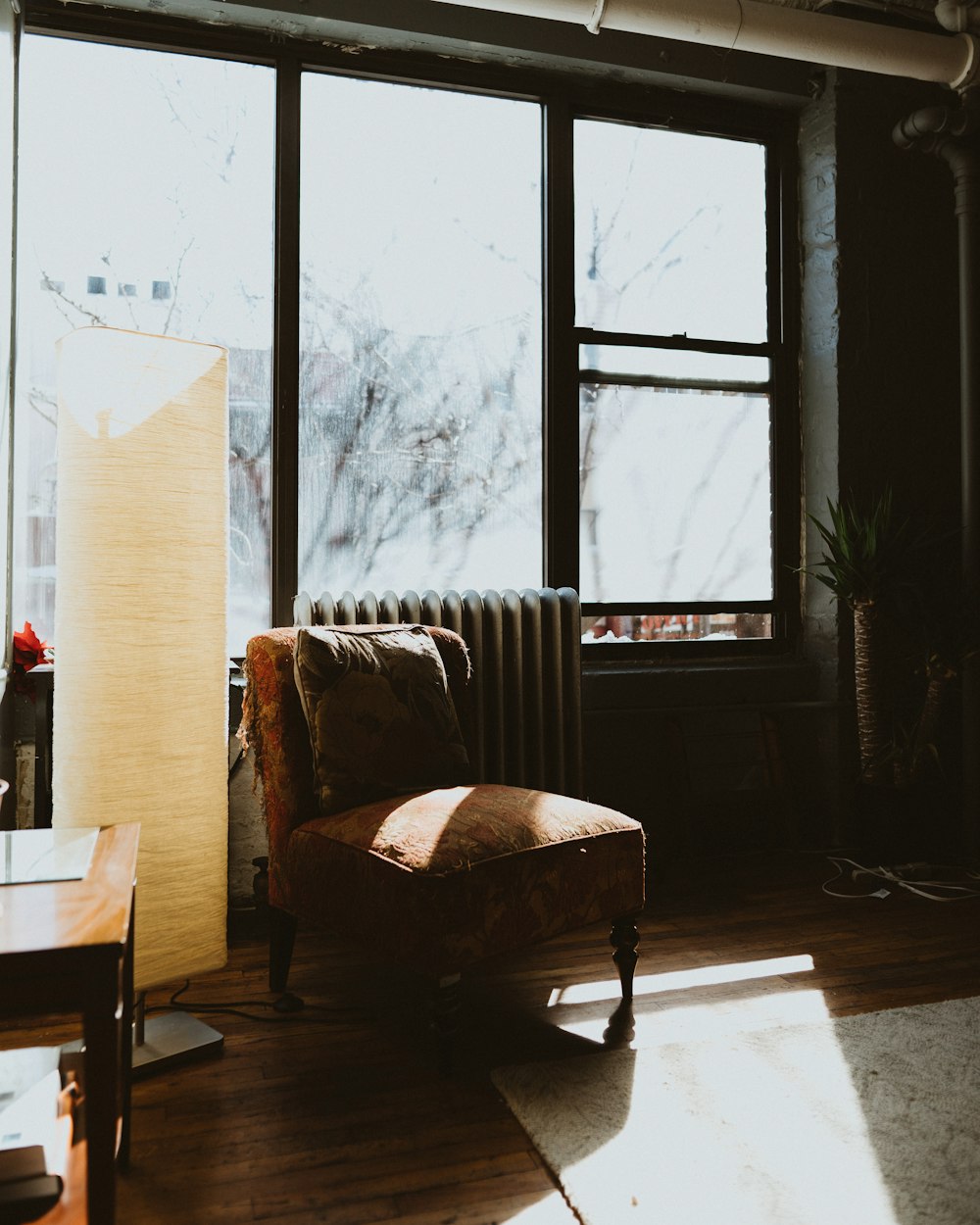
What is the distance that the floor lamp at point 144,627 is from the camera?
75.4 inches

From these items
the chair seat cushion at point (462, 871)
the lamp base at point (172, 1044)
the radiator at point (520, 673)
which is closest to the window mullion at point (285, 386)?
the radiator at point (520, 673)

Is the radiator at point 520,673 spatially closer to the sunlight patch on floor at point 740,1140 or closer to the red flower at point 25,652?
the red flower at point 25,652

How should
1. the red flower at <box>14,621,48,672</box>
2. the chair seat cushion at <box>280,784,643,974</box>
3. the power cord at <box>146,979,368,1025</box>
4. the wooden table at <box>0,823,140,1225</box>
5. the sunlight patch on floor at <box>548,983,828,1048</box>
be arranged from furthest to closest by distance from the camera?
the red flower at <box>14,621,48,672</box> < the power cord at <box>146,979,368,1025</box> < the sunlight patch on floor at <box>548,983,828,1048</box> < the chair seat cushion at <box>280,784,643,974</box> < the wooden table at <box>0,823,140,1225</box>

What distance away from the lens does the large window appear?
2.98m

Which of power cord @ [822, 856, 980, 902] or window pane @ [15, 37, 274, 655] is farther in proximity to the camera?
power cord @ [822, 856, 980, 902]

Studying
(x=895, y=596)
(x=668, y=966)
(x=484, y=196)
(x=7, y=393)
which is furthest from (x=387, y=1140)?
(x=484, y=196)

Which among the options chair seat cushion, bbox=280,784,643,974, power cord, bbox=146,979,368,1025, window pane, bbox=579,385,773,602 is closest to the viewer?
chair seat cushion, bbox=280,784,643,974

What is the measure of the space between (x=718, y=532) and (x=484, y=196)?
4.84 feet

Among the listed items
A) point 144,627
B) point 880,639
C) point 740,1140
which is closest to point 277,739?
point 144,627

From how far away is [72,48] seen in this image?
9.74 ft

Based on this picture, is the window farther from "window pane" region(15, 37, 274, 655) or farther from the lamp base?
the lamp base

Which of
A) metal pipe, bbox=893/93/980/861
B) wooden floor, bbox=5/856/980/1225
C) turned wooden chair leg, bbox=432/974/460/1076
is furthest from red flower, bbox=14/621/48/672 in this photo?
metal pipe, bbox=893/93/980/861

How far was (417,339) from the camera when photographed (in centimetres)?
330

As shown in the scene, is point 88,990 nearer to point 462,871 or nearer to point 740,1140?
point 462,871
